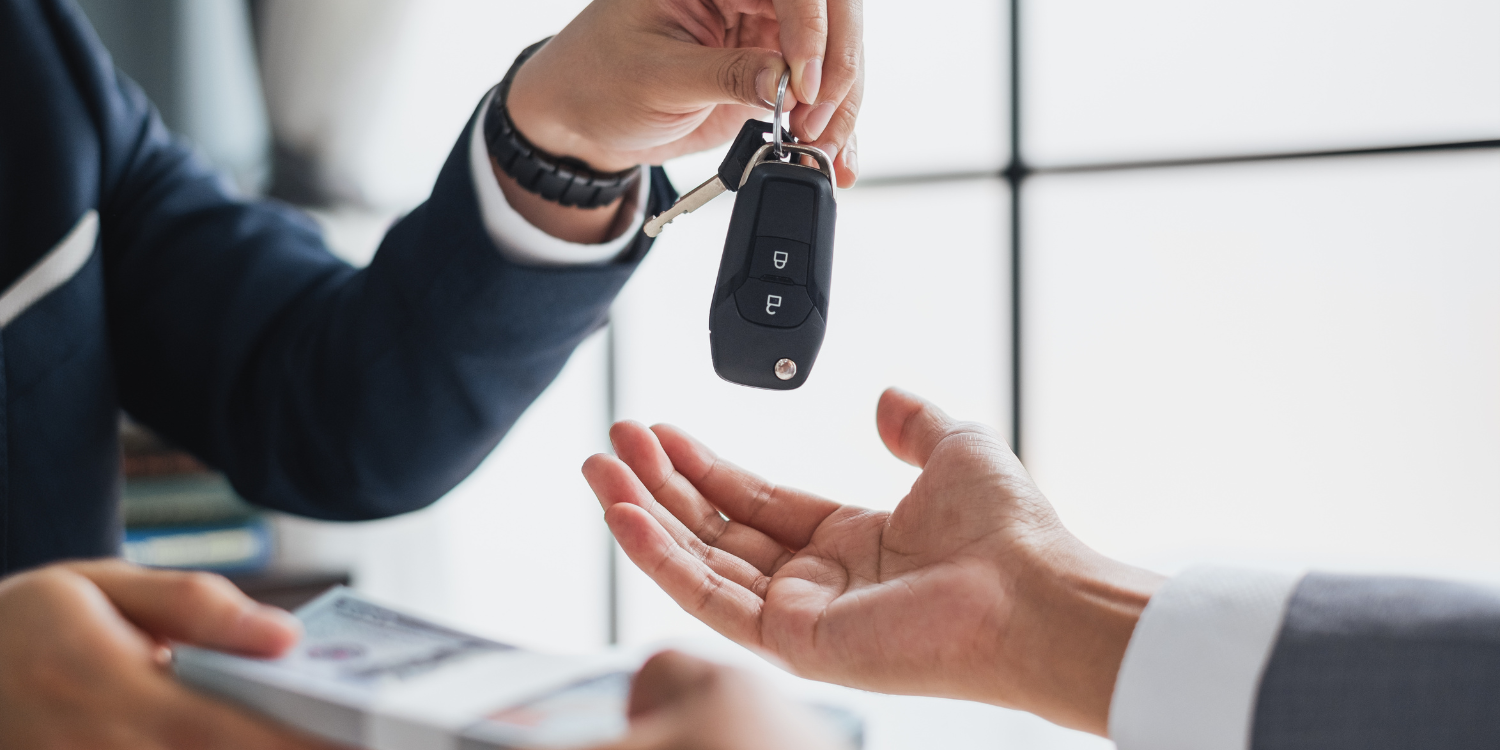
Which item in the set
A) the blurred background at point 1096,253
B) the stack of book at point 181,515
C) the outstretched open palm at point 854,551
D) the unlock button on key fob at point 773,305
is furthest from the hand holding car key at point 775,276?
the stack of book at point 181,515

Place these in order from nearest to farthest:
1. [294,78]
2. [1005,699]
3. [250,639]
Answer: [250,639] → [1005,699] → [294,78]

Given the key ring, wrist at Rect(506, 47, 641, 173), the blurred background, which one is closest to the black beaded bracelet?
wrist at Rect(506, 47, 641, 173)

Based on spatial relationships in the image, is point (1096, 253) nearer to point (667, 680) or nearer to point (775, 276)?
point (775, 276)

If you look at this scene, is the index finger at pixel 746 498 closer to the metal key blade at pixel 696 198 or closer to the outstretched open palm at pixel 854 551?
the outstretched open palm at pixel 854 551

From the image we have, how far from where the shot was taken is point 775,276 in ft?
2.10

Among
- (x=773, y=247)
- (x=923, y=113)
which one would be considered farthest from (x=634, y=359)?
(x=773, y=247)

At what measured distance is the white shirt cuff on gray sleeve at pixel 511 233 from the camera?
2.81 ft

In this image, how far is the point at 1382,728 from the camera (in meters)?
0.55

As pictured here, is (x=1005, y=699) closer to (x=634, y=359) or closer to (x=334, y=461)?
(x=334, y=461)

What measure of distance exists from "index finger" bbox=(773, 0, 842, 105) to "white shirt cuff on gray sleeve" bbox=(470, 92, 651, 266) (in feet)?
1.03

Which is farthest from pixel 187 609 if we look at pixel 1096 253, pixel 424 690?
pixel 1096 253

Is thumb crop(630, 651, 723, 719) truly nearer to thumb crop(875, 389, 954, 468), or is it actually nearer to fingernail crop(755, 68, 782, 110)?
fingernail crop(755, 68, 782, 110)

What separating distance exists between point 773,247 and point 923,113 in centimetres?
130

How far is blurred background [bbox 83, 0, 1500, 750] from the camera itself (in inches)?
55.2
